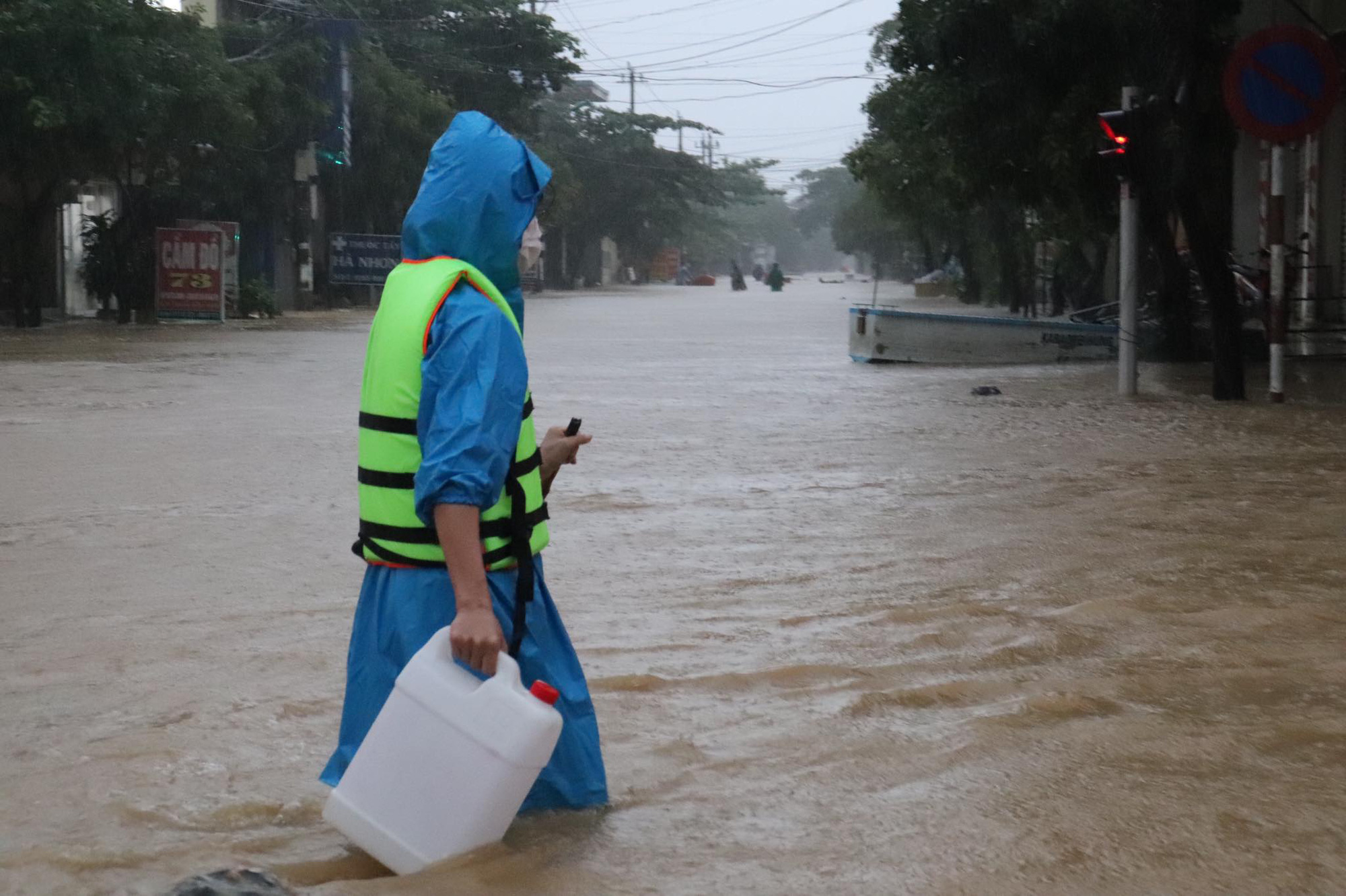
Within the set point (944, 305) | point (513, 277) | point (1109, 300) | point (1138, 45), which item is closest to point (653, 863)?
A: point (513, 277)

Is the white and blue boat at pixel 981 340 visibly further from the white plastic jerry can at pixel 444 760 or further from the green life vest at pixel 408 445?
the white plastic jerry can at pixel 444 760

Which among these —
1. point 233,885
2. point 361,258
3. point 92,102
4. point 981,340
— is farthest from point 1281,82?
point 361,258

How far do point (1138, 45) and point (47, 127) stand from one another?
15.5 meters

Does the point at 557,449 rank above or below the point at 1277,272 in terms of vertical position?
below

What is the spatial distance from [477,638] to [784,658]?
236cm

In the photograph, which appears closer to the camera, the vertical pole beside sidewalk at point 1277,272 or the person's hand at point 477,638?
the person's hand at point 477,638

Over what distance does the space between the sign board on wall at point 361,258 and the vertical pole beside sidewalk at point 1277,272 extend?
2893cm

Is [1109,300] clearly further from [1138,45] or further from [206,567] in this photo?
[206,567]

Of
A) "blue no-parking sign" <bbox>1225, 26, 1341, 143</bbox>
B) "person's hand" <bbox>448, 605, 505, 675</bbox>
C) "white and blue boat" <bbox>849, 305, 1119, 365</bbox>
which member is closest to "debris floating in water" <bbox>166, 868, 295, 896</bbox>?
"person's hand" <bbox>448, 605, 505, 675</bbox>

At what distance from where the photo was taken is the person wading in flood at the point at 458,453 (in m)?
2.93

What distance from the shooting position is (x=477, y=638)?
114 inches

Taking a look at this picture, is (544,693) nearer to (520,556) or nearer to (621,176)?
(520,556)

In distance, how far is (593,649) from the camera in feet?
17.3

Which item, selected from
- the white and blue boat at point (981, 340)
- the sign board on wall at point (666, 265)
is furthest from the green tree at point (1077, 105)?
the sign board on wall at point (666, 265)
